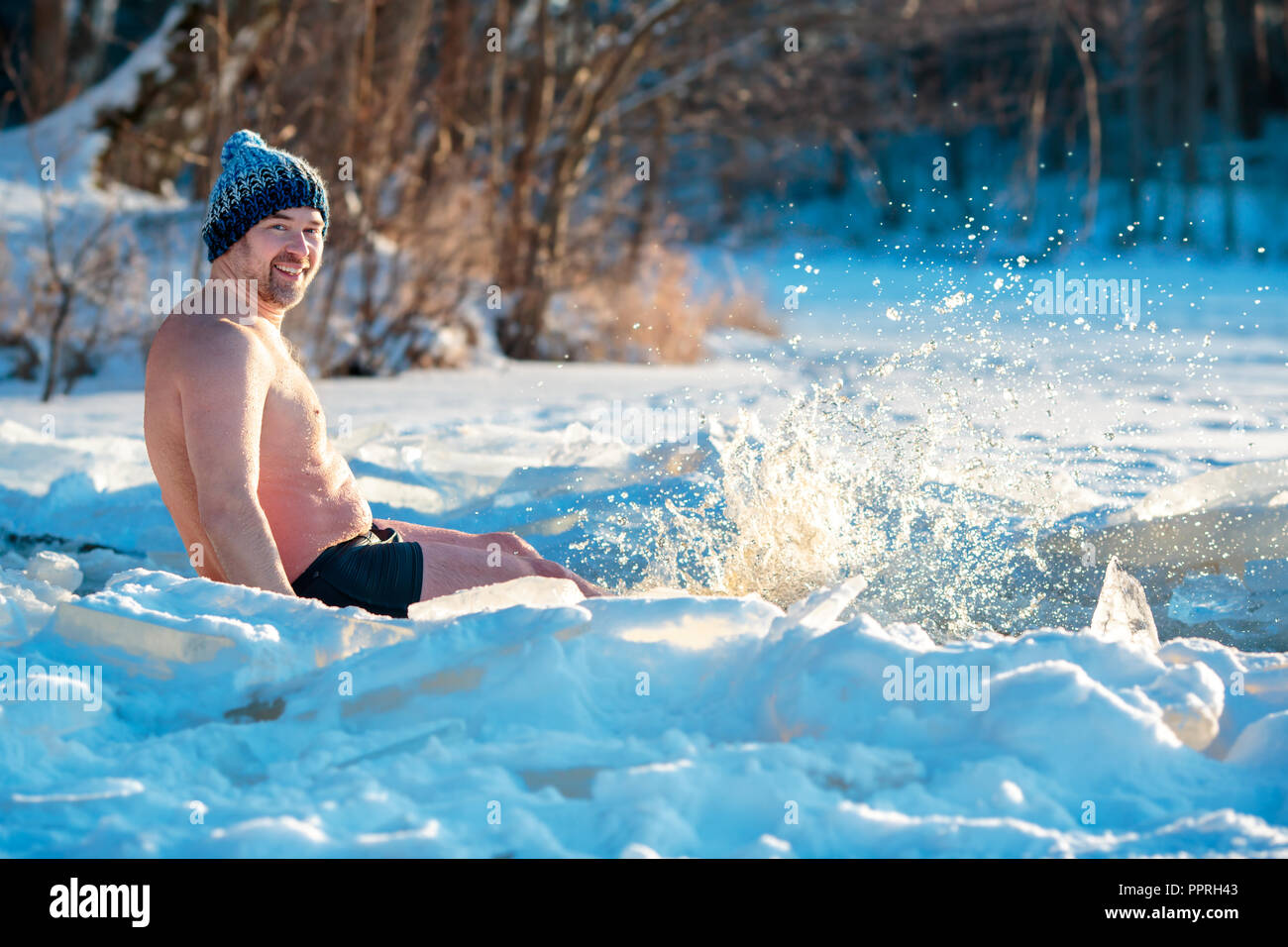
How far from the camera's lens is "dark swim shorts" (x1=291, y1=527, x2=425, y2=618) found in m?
3.15

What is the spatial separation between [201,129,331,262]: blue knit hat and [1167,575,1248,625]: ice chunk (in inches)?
105

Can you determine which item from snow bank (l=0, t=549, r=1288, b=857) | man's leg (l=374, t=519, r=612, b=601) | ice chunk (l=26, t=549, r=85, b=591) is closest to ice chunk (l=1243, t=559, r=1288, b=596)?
snow bank (l=0, t=549, r=1288, b=857)

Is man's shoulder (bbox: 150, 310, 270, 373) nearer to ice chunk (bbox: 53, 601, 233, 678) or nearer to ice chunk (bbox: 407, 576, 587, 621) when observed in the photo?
ice chunk (bbox: 53, 601, 233, 678)

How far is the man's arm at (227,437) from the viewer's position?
2854 millimetres

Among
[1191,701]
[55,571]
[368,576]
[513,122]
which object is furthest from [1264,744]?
[513,122]

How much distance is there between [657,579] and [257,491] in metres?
1.52

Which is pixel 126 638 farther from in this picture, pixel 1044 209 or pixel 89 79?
pixel 1044 209

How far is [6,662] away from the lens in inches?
111

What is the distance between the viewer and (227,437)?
112 inches

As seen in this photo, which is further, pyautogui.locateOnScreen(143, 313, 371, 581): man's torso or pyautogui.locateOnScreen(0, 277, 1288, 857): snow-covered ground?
pyautogui.locateOnScreen(143, 313, 371, 581): man's torso

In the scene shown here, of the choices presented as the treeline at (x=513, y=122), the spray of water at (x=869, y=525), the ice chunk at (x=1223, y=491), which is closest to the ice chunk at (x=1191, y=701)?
the spray of water at (x=869, y=525)

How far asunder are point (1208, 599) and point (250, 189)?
2883 millimetres

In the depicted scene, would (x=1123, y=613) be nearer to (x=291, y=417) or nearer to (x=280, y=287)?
(x=291, y=417)
